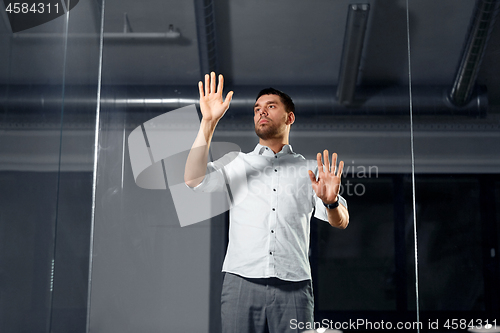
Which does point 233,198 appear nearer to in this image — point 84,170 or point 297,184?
point 297,184

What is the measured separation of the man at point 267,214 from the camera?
196 centimetres

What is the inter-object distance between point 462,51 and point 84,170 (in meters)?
2.48

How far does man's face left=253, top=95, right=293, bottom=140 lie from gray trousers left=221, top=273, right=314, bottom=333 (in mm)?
720

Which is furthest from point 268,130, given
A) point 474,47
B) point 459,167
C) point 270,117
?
point 474,47

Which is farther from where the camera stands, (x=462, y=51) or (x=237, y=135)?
(x=462, y=51)

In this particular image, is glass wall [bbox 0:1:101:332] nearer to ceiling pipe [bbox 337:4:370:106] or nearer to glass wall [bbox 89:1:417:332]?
glass wall [bbox 89:1:417:332]

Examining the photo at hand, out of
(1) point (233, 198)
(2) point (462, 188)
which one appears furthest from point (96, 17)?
(2) point (462, 188)

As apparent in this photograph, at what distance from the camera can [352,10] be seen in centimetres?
286

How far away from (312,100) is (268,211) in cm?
93

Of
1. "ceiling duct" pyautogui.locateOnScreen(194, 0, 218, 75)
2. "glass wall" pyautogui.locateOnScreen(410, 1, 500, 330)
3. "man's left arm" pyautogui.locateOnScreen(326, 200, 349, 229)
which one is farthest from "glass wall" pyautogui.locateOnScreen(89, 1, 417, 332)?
"man's left arm" pyautogui.locateOnScreen(326, 200, 349, 229)

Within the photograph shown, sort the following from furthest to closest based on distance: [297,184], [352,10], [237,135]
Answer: [352,10]
[237,135]
[297,184]

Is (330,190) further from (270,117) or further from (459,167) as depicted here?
(459,167)

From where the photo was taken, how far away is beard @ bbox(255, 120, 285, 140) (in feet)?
7.39

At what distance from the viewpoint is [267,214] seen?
2.10 m
